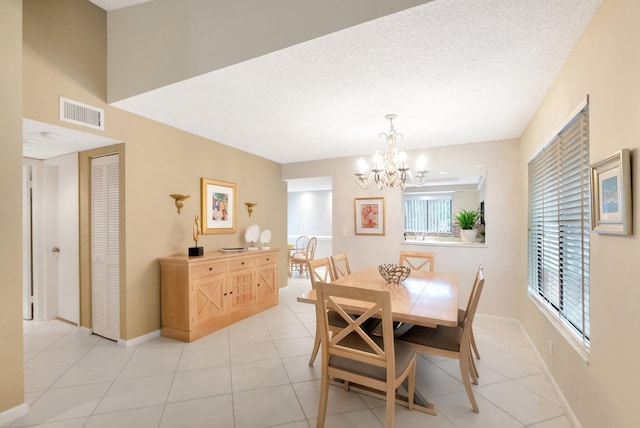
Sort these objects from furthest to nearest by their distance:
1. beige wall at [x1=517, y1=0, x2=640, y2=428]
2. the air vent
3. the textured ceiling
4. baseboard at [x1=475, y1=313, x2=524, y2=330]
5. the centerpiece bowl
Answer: baseboard at [x1=475, y1=313, x2=524, y2=330], the centerpiece bowl, the air vent, the textured ceiling, beige wall at [x1=517, y1=0, x2=640, y2=428]

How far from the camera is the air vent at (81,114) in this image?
8.29 feet

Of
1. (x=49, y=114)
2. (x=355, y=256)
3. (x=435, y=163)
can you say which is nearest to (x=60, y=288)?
(x=49, y=114)

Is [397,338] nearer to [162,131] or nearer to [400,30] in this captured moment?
[400,30]

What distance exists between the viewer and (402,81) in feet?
7.38

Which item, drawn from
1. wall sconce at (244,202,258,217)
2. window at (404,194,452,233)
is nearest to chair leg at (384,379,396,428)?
wall sconce at (244,202,258,217)

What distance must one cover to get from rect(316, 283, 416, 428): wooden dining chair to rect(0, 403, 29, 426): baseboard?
6.49 ft

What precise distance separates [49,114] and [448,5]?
306cm

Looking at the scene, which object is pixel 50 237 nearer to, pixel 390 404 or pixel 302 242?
pixel 390 404

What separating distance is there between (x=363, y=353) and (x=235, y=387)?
3.92 feet

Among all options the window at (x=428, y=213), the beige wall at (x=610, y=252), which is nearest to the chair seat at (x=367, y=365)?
the beige wall at (x=610, y=252)

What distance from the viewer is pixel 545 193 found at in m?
2.68

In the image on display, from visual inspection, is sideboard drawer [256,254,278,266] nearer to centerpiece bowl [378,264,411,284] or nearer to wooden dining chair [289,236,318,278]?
wooden dining chair [289,236,318,278]

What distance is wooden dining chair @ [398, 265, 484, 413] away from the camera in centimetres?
196

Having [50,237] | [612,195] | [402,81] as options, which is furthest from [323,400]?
Result: [50,237]
